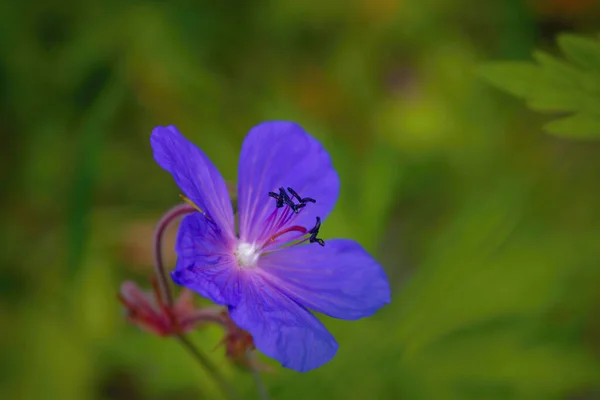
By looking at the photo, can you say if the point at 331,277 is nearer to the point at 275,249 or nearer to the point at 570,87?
the point at 275,249

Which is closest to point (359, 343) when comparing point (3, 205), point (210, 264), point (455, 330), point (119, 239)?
point (455, 330)

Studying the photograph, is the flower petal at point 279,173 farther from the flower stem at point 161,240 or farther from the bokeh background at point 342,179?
the bokeh background at point 342,179

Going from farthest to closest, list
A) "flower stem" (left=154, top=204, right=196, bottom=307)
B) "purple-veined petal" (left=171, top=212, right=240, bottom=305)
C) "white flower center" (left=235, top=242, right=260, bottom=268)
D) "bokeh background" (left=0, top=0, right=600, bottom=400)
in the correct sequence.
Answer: "bokeh background" (left=0, top=0, right=600, bottom=400)
"white flower center" (left=235, top=242, right=260, bottom=268)
"flower stem" (left=154, top=204, right=196, bottom=307)
"purple-veined petal" (left=171, top=212, right=240, bottom=305)

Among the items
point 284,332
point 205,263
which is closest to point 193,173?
point 205,263

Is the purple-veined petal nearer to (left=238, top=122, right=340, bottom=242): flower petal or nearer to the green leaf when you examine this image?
(left=238, top=122, right=340, bottom=242): flower petal

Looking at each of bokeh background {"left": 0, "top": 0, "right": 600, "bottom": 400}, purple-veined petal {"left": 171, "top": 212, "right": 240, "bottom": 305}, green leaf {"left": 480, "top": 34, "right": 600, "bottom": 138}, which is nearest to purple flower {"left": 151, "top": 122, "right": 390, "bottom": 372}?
purple-veined petal {"left": 171, "top": 212, "right": 240, "bottom": 305}

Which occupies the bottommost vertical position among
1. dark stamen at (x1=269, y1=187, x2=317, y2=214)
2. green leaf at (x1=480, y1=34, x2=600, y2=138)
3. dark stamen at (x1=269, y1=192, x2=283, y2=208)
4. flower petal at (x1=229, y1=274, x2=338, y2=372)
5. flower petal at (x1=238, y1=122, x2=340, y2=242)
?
flower petal at (x1=229, y1=274, x2=338, y2=372)
